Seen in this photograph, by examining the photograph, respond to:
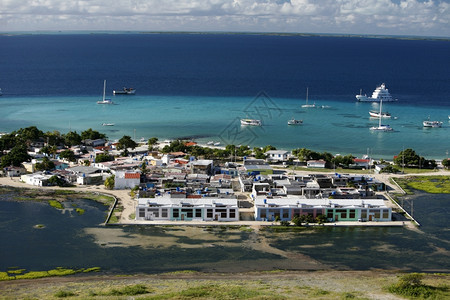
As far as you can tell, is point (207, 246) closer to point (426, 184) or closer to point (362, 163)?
point (426, 184)

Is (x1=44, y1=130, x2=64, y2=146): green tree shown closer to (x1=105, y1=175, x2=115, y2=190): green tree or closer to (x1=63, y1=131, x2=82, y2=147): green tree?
Result: (x1=63, y1=131, x2=82, y2=147): green tree

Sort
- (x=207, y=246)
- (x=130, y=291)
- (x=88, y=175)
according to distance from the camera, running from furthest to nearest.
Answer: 1. (x=88, y=175)
2. (x=207, y=246)
3. (x=130, y=291)

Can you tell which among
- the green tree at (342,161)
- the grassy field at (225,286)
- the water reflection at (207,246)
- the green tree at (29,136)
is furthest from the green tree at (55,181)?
the green tree at (342,161)

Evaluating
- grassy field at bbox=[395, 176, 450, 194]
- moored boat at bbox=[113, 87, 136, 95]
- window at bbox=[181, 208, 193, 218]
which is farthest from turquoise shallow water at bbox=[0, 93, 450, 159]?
window at bbox=[181, 208, 193, 218]

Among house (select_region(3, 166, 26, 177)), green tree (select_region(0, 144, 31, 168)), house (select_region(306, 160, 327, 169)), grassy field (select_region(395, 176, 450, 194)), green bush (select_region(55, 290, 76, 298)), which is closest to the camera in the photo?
green bush (select_region(55, 290, 76, 298))

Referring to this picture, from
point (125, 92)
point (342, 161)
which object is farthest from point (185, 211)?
point (125, 92)

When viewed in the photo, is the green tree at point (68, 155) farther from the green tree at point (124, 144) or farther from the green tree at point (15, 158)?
the green tree at point (124, 144)
